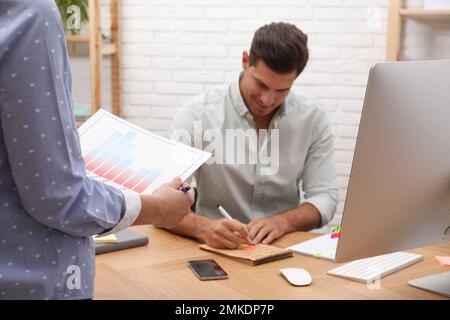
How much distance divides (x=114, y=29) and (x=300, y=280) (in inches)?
95.3

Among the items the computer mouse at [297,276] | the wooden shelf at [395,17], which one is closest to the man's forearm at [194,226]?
the computer mouse at [297,276]

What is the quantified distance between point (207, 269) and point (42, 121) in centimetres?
72

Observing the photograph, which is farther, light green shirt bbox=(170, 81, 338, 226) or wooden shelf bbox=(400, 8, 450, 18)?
wooden shelf bbox=(400, 8, 450, 18)

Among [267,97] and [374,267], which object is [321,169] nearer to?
[267,97]

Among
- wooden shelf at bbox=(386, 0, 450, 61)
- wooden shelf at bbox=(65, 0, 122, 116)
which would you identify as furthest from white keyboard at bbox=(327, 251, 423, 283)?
wooden shelf at bbox=(65, 0, 122, 116)

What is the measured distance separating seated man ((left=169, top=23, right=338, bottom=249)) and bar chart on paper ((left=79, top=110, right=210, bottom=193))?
0.74 m

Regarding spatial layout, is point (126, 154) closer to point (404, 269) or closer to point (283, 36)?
point (404, 269)

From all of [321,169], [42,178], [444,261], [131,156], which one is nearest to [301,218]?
[321,169]

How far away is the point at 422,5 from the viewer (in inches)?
127

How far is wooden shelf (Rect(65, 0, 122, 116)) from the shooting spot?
3.22 meters

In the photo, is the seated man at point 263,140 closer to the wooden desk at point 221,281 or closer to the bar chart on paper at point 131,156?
the wooden desk at point 221,281

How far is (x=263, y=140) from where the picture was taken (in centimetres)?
231

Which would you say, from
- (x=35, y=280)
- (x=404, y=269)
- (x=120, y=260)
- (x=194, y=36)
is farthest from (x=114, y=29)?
(x=35, y=280)

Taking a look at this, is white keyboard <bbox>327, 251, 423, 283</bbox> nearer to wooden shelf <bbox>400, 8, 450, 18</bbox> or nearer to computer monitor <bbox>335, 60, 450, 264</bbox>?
computer monitor <bbox>335, 60, 450, 264</bbox>
